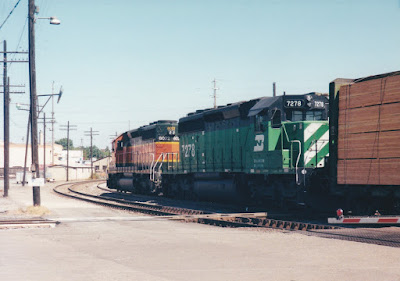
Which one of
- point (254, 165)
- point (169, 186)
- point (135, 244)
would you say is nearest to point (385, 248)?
point (135, 244)

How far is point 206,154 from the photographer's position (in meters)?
25.9

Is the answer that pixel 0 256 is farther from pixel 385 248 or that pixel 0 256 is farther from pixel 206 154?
pixel 206 154

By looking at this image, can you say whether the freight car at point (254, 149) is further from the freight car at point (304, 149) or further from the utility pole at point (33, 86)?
the utility pole at point (33, 86)

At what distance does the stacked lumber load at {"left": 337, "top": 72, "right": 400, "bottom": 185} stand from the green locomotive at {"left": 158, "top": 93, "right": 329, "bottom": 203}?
2.16 meters

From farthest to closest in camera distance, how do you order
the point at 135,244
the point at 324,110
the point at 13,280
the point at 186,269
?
the point at 324,110 < the point at 135,244 < the point at 186,269 < the point at 13,280

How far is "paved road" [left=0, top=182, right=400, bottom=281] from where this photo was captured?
9.05 meters

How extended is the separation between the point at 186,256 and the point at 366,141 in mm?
6618

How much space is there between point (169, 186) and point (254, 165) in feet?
38.8

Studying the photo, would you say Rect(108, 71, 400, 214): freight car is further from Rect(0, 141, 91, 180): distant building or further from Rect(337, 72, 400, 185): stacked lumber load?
Rect(0, 141, 91, 180): distant building

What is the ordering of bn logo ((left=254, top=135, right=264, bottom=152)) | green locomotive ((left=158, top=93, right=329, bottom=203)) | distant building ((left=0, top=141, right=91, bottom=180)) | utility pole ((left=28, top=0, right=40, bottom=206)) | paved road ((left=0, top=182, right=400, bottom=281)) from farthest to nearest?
distant building ((left=0, top=141, right=91, bottom=180)) < utility pole ((left=28, top=0, right=40, bottom=206)) < bn logo ((left=254, top=135, right=264, bottom=152)) < green locomotive ((left=158, top=93, right=329, bottom=203)) < paved road ((left=0, top=182, right=400, bottom=281))

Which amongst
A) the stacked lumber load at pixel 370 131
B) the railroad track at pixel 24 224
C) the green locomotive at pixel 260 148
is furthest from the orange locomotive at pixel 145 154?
the stacked lumber load at pixel 370 131

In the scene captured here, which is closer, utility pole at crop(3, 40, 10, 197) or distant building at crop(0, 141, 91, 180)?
utility pole at crop(3, 40, 10, 197)

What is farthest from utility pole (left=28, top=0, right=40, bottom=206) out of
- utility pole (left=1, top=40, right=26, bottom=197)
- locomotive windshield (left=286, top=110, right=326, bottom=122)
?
utility pole (left=1, top=40, right=26, bottom=197)

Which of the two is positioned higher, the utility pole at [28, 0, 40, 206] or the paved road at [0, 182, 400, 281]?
the utility pole at [28, 0, 40, 206]
